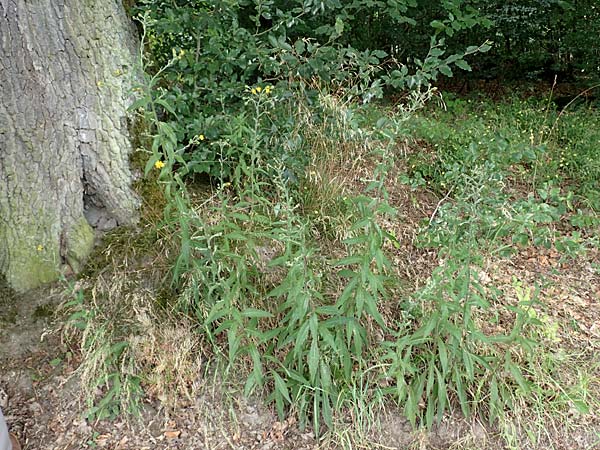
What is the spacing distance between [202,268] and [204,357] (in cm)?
51

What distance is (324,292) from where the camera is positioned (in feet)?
9.01

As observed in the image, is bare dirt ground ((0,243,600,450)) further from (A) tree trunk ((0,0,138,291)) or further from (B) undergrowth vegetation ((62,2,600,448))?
(A) tree trunk ((0,0,138,291))

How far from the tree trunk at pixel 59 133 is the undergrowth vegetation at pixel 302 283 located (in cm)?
22

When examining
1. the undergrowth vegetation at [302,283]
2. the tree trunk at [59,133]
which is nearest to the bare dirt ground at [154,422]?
the undergrowth vegetation at [302,283]

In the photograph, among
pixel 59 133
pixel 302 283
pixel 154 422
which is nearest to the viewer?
pixel 302 283

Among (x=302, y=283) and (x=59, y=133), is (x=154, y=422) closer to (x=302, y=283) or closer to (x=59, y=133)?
(x=302, y=283)

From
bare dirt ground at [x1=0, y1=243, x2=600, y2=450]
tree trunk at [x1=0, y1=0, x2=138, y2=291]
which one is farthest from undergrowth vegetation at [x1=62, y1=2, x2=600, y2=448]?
tree trunk at [x1=0, y1=0, x2=138, y2=291]

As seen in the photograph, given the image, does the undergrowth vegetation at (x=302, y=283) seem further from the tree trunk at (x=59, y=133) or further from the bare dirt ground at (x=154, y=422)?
the tree trunk at (x=59, y=133)

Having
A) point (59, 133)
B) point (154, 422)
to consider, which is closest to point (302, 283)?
point (154, 422)

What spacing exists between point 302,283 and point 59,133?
1454 mm

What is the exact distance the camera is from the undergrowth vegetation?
2.35 m

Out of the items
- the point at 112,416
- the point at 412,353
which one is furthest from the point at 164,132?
the point at 412,353

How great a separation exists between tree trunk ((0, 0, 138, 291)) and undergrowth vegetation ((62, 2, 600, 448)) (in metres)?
0.22

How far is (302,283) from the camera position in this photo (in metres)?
2.24
